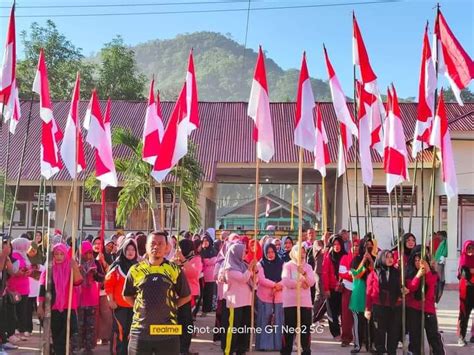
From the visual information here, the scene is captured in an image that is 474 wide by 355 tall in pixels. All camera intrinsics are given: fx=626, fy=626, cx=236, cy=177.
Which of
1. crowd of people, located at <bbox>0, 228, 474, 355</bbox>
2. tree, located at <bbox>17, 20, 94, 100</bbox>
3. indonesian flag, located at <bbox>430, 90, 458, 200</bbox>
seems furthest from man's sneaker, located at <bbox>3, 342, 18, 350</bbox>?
tree, located at <bbox>17, 20, 94, 100</bbox>

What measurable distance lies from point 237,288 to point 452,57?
3977 mm

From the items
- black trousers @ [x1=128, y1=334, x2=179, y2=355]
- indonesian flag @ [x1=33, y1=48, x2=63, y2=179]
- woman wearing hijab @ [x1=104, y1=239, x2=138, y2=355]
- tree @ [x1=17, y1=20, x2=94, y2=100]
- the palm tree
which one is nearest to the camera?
black trousers @ [x1=128, y1=334, x2=179, y2=355]

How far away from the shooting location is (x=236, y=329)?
8.02 m

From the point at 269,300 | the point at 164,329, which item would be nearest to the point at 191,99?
the point at 269,300

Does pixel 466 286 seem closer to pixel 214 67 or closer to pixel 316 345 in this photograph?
pixel 316 345

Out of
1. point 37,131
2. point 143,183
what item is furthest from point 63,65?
point 143,183

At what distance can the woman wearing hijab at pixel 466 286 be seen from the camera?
9656 mm

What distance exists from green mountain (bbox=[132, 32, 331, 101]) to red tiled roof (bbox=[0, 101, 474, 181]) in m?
105

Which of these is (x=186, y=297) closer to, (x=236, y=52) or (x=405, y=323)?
(x=405, y=323)

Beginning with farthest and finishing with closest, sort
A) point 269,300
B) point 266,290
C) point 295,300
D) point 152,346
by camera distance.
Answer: point 269,300, point 266,290, point 295,300, point 152,346

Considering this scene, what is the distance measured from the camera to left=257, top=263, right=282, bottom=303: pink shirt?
8.41 metres

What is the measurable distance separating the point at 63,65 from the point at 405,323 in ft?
116

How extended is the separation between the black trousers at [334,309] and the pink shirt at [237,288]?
255 centimetres

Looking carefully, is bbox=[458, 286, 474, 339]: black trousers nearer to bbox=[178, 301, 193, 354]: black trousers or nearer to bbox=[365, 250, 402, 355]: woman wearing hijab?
bbox=[365, 250, 402, 355]: woman wearing hijab
